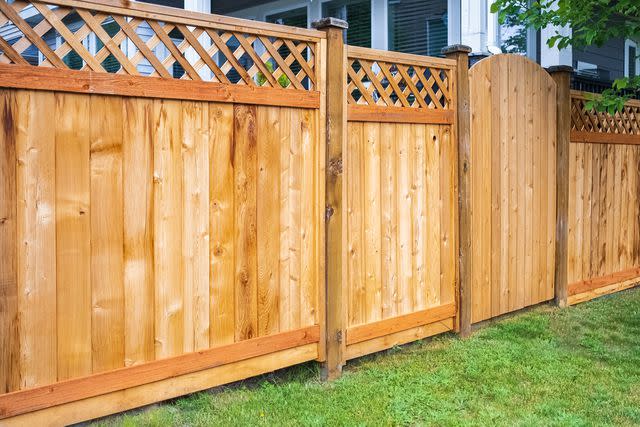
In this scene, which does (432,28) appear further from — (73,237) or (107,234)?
(73,237)

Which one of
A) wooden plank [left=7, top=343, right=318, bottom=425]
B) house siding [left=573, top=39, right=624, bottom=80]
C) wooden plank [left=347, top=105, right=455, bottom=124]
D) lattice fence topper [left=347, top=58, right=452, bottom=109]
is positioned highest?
house siding [left=573, top=39, right=624, bottom=80]

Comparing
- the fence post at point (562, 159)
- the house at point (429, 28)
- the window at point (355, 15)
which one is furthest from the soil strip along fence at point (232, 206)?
the window at point (355, 15)

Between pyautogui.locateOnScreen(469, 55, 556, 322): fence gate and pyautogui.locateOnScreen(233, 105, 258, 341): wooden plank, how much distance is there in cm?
200

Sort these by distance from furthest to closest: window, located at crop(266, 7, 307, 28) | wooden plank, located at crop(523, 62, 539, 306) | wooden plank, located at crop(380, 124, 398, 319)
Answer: window, located at crop(266, 7, 307, 28) < wooden plank, located at crop(523, 62, 539, 306) < wooden plank, located at crop(380, 124, 398, 319)

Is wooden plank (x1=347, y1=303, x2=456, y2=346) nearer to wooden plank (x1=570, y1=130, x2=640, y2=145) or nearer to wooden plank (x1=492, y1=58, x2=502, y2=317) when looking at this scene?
wooden plank (x1=492, y1=58, x2=502, y2=317)

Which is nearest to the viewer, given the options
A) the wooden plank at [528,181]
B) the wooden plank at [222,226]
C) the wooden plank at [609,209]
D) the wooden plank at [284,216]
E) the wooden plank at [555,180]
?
the wooden plank at [222,226]

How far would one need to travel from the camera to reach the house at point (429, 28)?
23.8 feet


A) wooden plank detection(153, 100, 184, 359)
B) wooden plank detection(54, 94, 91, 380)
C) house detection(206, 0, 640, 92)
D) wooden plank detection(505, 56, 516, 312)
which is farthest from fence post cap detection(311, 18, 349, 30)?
house detection(206, 0, 640, 92)

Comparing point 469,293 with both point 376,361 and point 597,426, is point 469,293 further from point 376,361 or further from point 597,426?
point 597,426

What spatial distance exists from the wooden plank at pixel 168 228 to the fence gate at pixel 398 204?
1137 millimetres

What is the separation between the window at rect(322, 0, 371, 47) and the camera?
926cm

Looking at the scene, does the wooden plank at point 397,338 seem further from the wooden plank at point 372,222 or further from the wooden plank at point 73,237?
the wooden plank at point 73,237

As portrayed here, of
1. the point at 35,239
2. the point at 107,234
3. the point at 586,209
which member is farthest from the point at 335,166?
the point at 586,209

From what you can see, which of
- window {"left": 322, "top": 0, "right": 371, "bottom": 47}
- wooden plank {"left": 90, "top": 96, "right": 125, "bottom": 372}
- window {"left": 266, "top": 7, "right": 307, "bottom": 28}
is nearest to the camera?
wooden plank {"left": 90, "top": 96, "right": 125, "bottom": 372}
